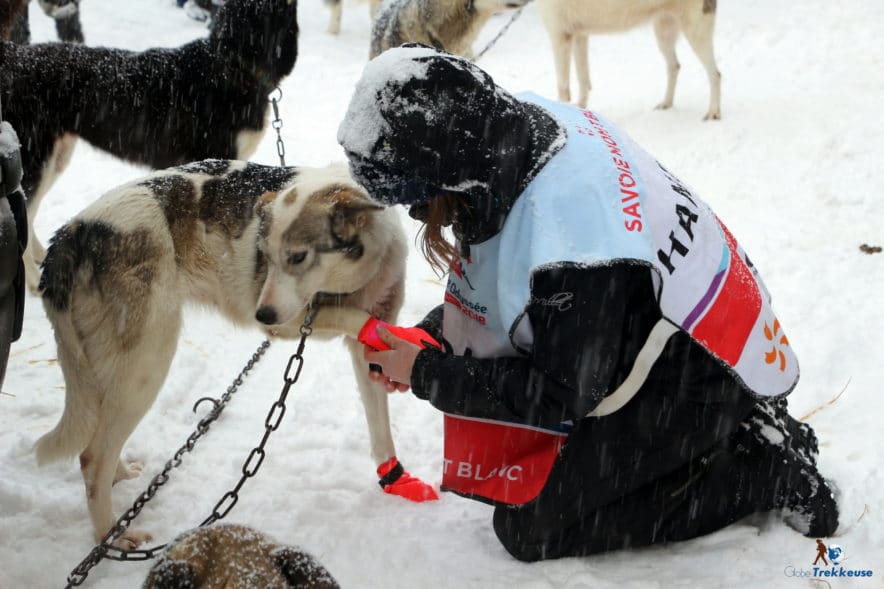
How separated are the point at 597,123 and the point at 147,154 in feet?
10.1

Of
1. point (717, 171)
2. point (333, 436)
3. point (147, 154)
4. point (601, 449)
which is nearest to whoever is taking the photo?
point (601, 449)

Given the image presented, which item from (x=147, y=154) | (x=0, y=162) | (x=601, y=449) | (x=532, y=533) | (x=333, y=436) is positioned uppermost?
(x=0, y=162)

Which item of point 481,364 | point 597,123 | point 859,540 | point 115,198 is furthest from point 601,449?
point 115,198

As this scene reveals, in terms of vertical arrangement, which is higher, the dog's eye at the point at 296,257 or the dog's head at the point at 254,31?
the dog's head at the point at 254,31

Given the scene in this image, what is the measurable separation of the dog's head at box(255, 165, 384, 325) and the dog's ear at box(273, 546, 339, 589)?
118cm

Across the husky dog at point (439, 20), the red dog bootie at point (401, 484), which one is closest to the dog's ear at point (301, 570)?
the red dog bootie at point (401, 484)

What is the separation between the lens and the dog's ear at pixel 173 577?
1646 mm

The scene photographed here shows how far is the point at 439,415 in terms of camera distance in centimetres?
354

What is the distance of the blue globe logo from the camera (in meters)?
2.25

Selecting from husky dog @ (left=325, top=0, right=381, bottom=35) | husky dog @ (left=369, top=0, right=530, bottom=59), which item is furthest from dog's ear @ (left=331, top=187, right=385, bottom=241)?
husky dog @ (left=325, top=0, right=381, bottom=35)

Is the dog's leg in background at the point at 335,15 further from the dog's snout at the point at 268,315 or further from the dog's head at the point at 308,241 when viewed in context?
the dog's snout at the point at 268,315

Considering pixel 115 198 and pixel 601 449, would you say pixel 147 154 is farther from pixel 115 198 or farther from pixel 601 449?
pixel 601 449

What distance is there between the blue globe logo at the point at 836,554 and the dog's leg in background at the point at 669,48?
18.3ft

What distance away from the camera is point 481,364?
227 cm
